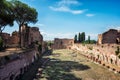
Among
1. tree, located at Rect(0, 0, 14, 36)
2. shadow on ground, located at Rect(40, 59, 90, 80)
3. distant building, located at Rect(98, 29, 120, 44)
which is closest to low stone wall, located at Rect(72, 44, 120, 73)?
shadow on ground, located at Rect(40, 59, 90, 80)

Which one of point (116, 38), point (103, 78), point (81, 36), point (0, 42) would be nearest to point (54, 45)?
point (81, 36)

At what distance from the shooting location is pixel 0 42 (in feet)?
82.7

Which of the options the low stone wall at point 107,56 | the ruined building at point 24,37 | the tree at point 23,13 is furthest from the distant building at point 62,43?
the low stone wall at point 107,56

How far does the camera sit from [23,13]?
31547mm

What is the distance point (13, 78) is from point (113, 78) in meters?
10.3

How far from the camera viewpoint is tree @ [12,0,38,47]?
30.6m

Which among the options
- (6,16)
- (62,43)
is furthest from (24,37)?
(62,43)

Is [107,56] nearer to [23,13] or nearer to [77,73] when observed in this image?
[77,73]

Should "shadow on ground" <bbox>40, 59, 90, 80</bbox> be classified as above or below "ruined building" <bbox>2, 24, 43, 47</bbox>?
below

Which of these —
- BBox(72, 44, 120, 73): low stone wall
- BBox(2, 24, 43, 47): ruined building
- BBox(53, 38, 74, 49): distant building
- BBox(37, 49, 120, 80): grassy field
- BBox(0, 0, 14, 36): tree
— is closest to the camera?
BBox(37, 49, 120, 80): grassy field

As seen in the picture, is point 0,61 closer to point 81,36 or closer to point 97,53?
point 97,53

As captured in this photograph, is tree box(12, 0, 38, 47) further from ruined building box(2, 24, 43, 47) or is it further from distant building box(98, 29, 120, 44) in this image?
distant building box(98, 29, 120, 44)

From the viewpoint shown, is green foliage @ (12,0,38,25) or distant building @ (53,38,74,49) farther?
distant building @ (53,38,74,49)

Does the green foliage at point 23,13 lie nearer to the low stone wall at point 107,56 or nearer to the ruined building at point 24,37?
the ruined building at point 24,37
